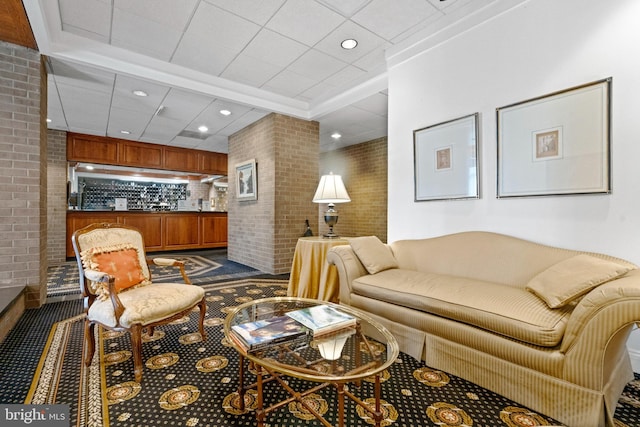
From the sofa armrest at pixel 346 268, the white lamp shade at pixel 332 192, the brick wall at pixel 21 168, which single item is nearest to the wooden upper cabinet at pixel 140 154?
the brick wall at pixel 21 168

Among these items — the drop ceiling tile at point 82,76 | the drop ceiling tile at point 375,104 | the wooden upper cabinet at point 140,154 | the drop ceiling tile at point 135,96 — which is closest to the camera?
the drop ceiling tile at point 82,76

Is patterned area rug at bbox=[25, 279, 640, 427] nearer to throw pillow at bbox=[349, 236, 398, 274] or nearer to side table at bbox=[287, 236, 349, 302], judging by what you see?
throw pillow at bbox=[349, 236, 398, 274]

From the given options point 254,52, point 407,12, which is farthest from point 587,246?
point 254,52

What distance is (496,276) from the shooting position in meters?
2.10

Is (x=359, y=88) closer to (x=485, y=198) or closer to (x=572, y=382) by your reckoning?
(x=485, y=198)

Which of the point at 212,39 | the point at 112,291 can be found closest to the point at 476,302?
the point at 112,291

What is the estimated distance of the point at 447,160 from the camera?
265cm

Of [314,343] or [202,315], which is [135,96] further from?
[314,343]

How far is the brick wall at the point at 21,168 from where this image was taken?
269 centimetres

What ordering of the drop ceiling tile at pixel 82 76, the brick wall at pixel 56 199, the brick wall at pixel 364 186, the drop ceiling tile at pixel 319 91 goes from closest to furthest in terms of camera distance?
1. the drop ceiling tile at pixel 82 76
2. the drop ceiling tile at pixel 319 91
3. the brick wall at pixel 56 199
4. the brick wall at pixel 364 186

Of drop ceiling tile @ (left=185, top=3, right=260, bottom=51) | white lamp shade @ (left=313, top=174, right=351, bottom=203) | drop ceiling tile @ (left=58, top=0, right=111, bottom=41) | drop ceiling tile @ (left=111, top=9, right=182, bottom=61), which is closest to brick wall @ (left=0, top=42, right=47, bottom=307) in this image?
drop ceiling tile @ (left=58, top=0, right=111, bottom=41)

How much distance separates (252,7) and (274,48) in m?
0.61

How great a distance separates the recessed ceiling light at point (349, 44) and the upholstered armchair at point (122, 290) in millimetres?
2622

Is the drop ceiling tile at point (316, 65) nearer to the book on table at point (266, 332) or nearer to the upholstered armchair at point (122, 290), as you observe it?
the upholstered armchair at point (122, 290)
